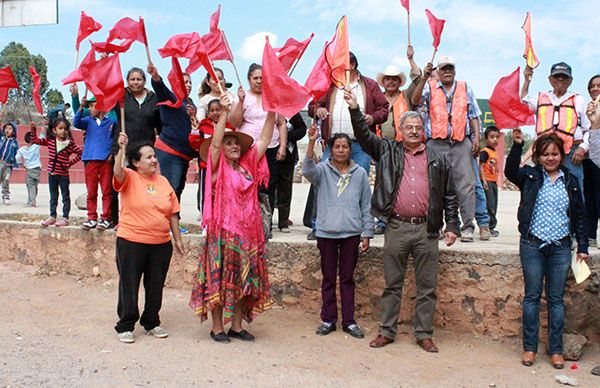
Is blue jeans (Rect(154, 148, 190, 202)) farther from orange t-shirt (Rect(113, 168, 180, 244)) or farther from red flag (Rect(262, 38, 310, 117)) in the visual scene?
red flag (Rect(262, 38, 310, 117))

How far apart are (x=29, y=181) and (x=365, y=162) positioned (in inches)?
305

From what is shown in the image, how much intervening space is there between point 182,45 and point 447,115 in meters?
2.63

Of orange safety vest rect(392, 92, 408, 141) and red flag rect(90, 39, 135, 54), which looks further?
orange safety vest rect(392, 92, 408, 141)

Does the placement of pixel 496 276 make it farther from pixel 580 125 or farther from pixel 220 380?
pixel 220 380

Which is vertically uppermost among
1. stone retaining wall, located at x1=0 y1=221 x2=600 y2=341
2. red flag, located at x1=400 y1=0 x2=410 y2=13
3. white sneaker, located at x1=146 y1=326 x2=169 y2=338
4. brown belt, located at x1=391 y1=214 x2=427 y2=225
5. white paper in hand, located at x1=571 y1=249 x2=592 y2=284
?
red flag, located at x1=400 y1=0 x2=410 y2=13

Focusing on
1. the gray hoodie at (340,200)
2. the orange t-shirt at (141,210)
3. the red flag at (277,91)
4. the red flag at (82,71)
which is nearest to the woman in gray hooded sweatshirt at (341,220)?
the gray hoodie at (340,200)

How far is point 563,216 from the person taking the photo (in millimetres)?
4895

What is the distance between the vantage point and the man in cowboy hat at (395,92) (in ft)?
21.1

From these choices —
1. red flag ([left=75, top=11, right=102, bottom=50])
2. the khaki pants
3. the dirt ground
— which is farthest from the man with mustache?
red flag ([left=75, top=11, right=102, bottom=50])

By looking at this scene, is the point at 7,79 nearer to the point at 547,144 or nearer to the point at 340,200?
the point at 340,200

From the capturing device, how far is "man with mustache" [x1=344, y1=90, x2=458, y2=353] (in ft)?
16.9

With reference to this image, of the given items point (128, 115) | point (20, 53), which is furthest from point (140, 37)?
point (20, 53)

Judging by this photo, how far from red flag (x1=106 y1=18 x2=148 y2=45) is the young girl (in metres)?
2.26

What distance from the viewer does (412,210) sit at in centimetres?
514
